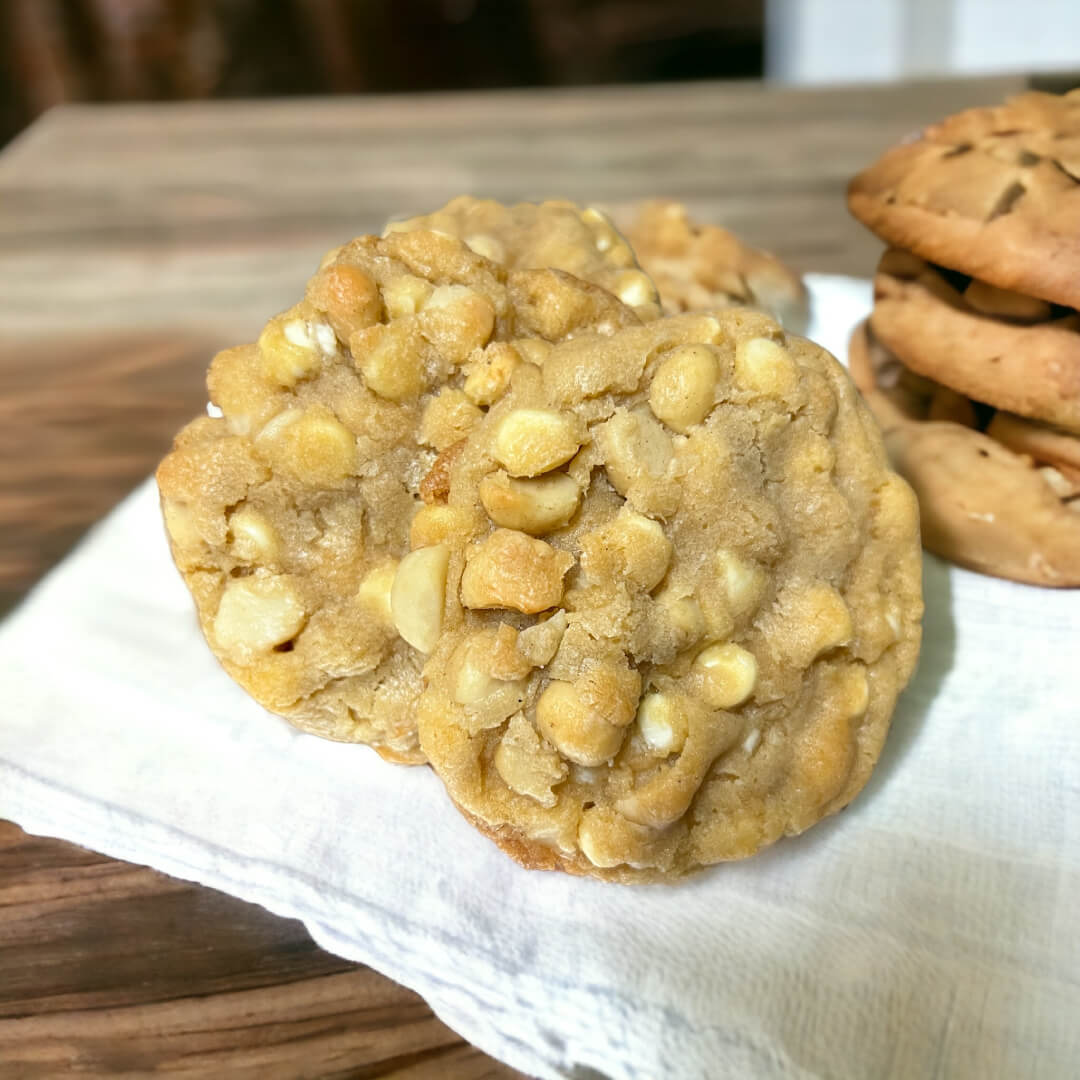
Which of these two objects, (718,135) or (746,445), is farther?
(718,135)

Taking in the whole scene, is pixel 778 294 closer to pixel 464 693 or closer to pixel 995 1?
pixel 464 693

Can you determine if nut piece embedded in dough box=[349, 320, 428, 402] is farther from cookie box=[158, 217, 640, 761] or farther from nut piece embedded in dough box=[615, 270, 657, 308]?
nut piece embedded in dough box=[615, 270, 657, 308]

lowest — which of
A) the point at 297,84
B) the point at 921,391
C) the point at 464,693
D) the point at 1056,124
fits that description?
the point at 297,84

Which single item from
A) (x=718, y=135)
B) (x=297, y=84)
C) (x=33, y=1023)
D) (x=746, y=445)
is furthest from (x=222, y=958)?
(x=297, y=84)

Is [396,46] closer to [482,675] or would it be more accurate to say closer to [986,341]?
[986,341]

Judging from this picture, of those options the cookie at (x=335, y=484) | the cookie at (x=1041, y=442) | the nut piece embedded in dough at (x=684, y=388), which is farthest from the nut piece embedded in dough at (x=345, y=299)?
the cookie at (x=1041, y=442)

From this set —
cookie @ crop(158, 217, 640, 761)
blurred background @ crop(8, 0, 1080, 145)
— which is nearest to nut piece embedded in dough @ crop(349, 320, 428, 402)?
cookie @ crop(158, 217, 640, 761)

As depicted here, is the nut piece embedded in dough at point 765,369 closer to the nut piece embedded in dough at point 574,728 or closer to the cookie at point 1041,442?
the nut piece embedded in dough at point 574,728
